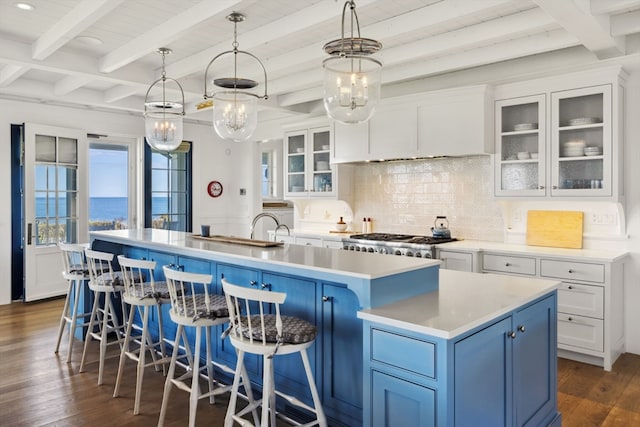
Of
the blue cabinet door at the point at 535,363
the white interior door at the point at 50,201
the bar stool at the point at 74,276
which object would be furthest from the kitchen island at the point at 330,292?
the white interior door at the point at 50,201

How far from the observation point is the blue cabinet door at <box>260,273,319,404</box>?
105 inches

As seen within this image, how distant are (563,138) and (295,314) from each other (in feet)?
9.34

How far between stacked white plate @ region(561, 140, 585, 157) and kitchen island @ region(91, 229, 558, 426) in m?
1.80

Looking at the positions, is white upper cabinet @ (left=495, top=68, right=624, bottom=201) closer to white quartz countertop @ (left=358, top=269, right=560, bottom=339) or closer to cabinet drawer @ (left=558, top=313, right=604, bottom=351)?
cabinet drawer @ (left=558, top=313, right=604, bottom=351)

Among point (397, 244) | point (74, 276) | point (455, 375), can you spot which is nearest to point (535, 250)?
point (397, 244)

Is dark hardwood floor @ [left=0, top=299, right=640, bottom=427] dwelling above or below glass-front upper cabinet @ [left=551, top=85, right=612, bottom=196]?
below

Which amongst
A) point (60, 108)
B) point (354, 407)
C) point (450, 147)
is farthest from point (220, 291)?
point (60, 108)

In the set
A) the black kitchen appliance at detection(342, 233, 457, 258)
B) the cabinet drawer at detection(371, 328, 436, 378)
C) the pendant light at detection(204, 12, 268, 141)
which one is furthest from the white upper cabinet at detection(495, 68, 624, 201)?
the cabinet drawer at detection(371, 328, 436, 378)

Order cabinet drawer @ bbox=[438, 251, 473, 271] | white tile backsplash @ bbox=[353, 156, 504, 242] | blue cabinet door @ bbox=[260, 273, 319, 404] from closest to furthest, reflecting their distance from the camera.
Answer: blue cabinet door @ bbox=[260, 273, 319, 404] < cabinet drawer @ bbox=[438, 251, 473, 271] < white tile backsplash @ bbox=[353, 156, 504, 242]

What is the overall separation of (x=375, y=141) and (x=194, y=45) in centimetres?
215

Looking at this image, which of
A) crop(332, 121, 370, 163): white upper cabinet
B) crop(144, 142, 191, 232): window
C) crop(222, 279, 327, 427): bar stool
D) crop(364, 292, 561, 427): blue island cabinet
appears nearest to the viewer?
crop(364, 292, 561, 427): blue island cabinet

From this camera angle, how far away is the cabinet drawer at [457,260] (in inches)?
168

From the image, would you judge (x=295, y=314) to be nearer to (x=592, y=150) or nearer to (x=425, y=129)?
(x=425, y=129)

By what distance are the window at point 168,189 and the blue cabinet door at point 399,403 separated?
225 inches
